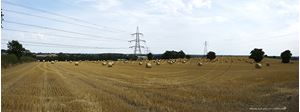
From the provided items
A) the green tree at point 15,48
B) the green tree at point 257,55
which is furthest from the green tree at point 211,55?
the green tree at point 15,48

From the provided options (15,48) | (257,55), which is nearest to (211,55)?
(257,55)

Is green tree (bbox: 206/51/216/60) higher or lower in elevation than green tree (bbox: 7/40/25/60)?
lower

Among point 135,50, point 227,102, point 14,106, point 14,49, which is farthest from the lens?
point 14,49

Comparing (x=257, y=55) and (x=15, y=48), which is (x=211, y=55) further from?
(x=15, y=48)

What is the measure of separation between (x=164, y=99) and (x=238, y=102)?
2216mm

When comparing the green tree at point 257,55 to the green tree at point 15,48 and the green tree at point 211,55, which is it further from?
the green tree at point 15,48

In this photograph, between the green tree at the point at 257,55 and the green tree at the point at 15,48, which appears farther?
the green tree at the point at 15,48

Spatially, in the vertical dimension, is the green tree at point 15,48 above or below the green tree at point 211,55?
above

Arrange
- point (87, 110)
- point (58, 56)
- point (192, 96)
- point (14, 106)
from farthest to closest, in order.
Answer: point (58, 56), point (192, 96), point (14, 106), point (87, 110)

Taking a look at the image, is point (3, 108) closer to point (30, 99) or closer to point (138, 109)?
point (30, 99)

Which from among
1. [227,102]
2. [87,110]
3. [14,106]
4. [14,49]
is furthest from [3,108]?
[14,49]

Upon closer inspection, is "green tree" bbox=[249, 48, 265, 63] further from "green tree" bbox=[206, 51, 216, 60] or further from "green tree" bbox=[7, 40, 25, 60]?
"green tree" bbox=[7, 40, 25, 60]

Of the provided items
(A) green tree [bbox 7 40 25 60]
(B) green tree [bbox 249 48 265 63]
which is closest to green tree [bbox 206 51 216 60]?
(B) green tree [bbox 249 48 265 63]

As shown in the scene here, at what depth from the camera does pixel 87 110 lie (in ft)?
40.7
